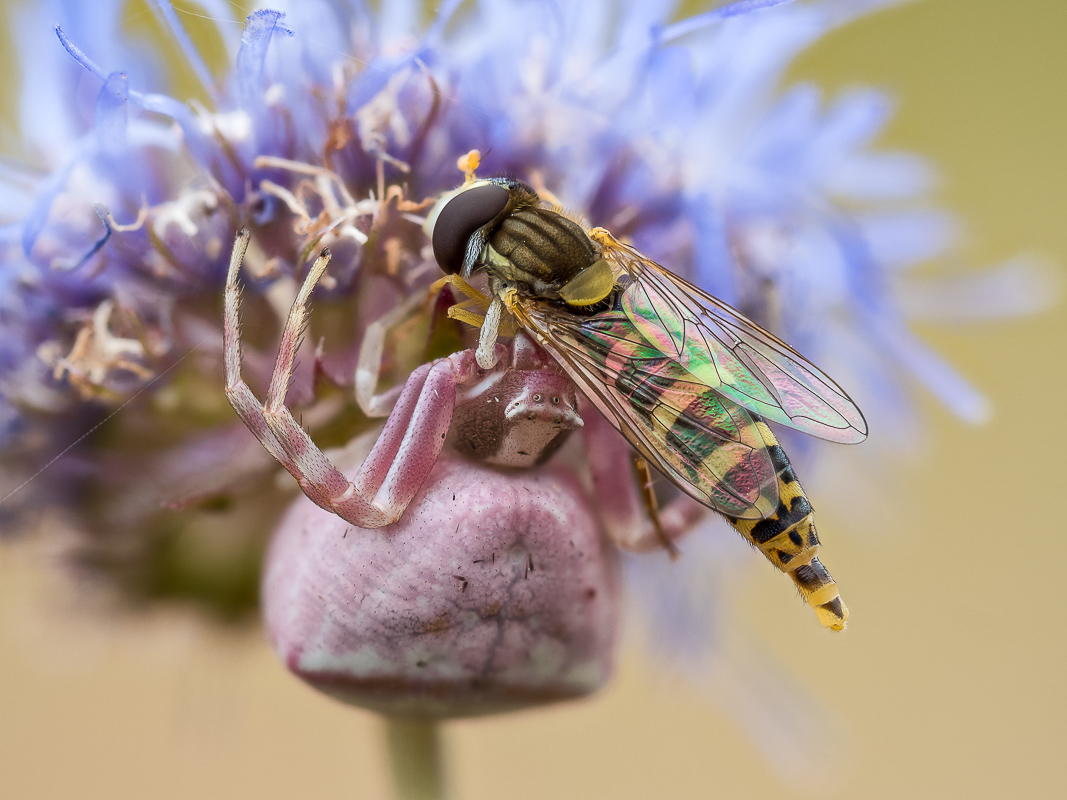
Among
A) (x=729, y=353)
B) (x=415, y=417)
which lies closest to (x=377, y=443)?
(x=415, y=417)

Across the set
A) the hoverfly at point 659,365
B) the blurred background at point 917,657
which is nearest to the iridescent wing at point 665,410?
the hoverfly at point 659,365

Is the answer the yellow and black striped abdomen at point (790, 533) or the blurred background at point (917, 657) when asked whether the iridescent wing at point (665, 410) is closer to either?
the yellow and black striped abdomen at point (790, 533)

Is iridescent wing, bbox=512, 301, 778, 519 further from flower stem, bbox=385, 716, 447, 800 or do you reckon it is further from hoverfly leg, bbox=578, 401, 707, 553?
flower stem, bbox=385, 716, 447, 800

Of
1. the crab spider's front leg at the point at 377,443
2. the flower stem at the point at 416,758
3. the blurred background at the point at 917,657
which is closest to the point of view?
the crab spider's front leg at the point at 377,443

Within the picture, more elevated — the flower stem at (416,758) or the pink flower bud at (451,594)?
the pink flower bud at (451,594)

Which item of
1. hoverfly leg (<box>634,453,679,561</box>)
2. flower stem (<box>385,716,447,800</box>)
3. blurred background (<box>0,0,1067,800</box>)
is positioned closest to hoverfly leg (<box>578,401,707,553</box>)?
hoverfly leg (<box>634,453,679,561</box>)

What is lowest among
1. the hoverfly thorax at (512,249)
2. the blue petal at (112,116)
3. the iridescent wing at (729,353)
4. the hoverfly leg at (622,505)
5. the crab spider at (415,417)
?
the hoverfly leg at (622,505)

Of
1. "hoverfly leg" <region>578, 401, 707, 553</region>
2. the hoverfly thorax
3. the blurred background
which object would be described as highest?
the hoverfly thorax

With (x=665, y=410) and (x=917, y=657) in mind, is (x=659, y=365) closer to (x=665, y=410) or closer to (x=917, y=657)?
(x=665, y=410)
